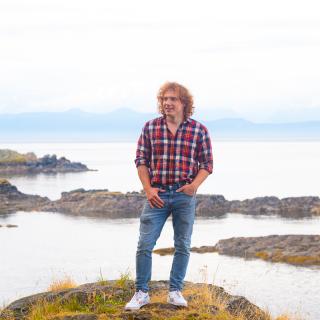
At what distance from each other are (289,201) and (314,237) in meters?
Answer: 45.9

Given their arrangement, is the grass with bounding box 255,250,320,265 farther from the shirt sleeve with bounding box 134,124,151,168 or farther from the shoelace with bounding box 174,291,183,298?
the shirt sleeve with bounding box 134,124,151,168

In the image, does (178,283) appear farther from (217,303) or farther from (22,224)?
(22,224)

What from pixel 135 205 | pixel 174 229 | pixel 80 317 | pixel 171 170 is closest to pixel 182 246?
pixel 174 229

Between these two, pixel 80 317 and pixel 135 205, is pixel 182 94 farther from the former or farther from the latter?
pixel 135 205

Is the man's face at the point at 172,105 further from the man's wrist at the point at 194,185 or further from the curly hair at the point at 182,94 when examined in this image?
the man's wrist at the point at 194,185

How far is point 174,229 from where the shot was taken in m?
11.1

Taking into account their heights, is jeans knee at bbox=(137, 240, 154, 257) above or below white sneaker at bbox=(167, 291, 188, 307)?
above

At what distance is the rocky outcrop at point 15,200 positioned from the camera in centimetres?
12188

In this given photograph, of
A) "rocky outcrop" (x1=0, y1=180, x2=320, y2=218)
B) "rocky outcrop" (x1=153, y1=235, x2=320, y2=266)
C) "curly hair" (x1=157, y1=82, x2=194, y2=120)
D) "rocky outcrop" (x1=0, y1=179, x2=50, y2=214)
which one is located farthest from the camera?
"rocky outcrop" (x1=0, y1=179, x2=50, y2=214)

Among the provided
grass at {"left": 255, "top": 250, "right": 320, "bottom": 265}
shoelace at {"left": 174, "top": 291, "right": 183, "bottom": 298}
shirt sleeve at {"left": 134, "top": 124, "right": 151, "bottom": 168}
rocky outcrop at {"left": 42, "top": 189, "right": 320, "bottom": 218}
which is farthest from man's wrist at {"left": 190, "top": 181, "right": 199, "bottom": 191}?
rocky outcrop at {"left": 42, "top": 189, "right": 320, "bottom": 218}

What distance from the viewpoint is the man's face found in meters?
11.1

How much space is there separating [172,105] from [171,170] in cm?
102

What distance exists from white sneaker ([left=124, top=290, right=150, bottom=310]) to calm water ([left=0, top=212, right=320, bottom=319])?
2586 cm

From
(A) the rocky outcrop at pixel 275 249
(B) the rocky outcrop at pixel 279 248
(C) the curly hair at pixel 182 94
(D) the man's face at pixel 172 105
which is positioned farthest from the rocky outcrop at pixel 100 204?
(D) the man's face at pixel 172 105
